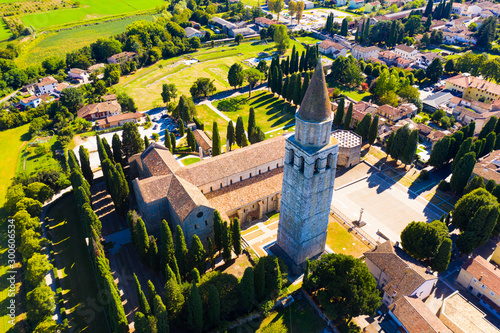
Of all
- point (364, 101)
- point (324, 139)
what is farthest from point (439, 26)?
point (324, 139)

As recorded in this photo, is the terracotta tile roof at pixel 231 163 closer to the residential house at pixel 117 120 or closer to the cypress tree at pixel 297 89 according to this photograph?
the cypress tree at pixel 297 89

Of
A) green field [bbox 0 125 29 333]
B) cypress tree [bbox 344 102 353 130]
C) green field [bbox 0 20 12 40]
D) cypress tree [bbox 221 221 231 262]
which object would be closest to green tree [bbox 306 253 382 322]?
cypress tree [bbox 221 221 231 262]

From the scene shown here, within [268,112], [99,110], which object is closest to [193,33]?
[99,110]

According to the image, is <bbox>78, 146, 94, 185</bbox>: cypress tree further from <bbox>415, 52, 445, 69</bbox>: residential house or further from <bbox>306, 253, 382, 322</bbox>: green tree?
<bbox>415, 52, 445, 69</bbox>: residential house

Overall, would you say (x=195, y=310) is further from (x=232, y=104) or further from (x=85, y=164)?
(x=232, y=104)

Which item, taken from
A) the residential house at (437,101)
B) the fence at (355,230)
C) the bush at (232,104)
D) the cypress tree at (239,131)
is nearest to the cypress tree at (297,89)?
the bush at (232,104)

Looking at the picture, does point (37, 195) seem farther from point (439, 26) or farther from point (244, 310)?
point (439, 26)
